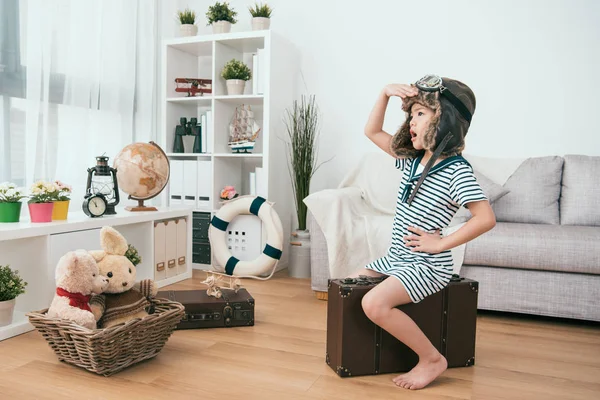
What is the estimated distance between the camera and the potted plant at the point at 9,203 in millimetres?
2246

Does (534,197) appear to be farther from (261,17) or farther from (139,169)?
(139,169)

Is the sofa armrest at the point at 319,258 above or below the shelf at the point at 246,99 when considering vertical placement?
below

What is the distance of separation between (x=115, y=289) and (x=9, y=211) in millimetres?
712

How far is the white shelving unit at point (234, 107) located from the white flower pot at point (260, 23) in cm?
9

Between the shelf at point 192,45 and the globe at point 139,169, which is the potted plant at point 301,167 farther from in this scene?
the globe at point 139,169

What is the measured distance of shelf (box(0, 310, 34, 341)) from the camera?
2.03 meters

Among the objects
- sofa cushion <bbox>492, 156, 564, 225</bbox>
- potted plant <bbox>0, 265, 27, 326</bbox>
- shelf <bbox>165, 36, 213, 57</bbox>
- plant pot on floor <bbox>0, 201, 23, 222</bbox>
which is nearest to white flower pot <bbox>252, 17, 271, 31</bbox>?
shelf <bbox>165, 36, 213, 57</bbox>

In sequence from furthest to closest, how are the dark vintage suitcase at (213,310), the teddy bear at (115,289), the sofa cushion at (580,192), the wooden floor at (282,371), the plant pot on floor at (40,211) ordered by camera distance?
the sofa cushion at (580,192)
the plant pot on floor at (40,211)
the dark vintage suitcase at (213,310)
the teddy bear at (115,289)
the wooden floor at (282,371)

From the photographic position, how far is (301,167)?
11.0ft

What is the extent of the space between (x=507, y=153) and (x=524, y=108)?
0.28 metres

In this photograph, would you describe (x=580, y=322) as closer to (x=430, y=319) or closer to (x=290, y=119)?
(x=430, y=319)

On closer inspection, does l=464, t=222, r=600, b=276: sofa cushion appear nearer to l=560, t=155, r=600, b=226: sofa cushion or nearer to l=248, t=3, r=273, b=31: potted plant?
l=560, t=155, r=600, b=226: sofa cushion

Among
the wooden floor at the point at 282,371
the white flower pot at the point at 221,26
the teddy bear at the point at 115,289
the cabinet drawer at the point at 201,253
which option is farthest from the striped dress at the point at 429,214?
the white flower pot at the point at 221,26

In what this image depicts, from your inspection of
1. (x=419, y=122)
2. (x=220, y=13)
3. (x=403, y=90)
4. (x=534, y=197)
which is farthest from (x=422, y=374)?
(x=220, y=13)
